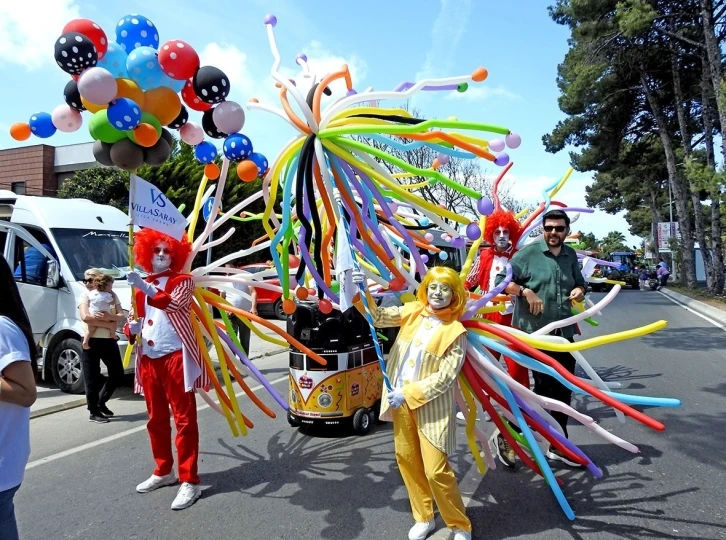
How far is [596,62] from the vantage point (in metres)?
19.9

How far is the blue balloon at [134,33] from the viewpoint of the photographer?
136 inches

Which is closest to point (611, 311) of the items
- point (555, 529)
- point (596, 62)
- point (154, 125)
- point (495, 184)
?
point (596, 62)

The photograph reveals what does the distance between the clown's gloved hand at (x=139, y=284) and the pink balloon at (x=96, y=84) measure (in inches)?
39.1

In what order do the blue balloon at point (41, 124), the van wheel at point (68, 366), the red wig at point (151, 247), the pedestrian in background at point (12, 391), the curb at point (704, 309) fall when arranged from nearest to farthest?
the pedestrian in background at point (12, 391) < the blue balloon at point (41, 124) < the red wig at point (151, 247) < the van wheel at point (68, 366) < the curb at point (704, 309)

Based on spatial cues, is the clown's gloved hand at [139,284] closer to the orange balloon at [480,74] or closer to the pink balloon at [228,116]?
the pink balloon at [228,116]

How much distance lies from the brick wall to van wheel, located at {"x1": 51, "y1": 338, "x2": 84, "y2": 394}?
736 inches

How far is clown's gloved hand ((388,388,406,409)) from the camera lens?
2.89 meters

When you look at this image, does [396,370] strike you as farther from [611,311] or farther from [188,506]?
[611,311]

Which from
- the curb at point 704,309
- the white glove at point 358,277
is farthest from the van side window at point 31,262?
the curb at point 704,309

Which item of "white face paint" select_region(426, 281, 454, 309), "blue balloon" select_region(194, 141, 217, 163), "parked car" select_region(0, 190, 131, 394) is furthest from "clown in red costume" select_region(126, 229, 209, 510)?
"parked car" select_region(0, 190, 131, 394)

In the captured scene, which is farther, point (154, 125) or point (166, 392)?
point (166, 392)

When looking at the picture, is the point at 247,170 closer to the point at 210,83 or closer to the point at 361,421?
the point at 210,83

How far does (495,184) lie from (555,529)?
2.56 m

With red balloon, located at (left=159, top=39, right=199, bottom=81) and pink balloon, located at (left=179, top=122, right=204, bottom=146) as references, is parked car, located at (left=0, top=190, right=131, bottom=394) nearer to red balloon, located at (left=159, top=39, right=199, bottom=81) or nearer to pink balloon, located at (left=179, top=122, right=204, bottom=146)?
pink balloon, located at (left=179, top=122, right=204, bottom=146)
